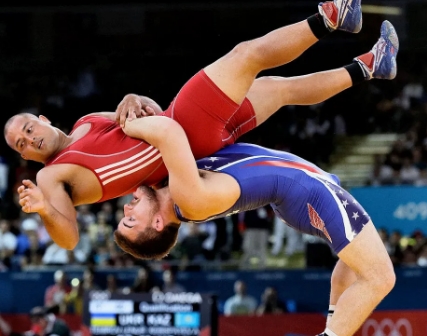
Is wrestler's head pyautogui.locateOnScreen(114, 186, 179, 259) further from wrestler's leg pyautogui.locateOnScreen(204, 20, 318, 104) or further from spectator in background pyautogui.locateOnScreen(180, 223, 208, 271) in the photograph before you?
spectator in background pyautogui.locateOnScreen(180, 223, 208, 271)

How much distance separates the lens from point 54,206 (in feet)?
14.7

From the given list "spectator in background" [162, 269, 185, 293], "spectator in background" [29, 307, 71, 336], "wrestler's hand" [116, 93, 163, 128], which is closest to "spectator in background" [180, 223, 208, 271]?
"spectator in background" [162, 269, 185, 293]

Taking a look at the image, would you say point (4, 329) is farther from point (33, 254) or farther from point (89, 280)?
point (33, 254)

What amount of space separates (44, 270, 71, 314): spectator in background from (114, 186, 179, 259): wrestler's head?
588 cm

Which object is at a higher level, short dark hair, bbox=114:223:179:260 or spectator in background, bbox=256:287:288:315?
short dark hair, bbox=114:223:179:260

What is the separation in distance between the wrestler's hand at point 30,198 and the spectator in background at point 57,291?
6.13 m

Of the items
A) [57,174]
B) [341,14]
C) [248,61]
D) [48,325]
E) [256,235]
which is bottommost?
[48,325]

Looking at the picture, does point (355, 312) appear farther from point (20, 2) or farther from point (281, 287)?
point (20, 2)

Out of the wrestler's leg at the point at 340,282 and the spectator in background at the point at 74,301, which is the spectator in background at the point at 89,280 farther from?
the wrestler's leg at the point at 340,282

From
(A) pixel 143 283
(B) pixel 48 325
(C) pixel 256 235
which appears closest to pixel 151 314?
(B) pixel 48 325

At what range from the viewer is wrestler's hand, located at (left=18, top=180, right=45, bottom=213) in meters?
4.27

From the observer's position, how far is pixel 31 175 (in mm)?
13617

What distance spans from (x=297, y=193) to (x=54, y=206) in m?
1.24

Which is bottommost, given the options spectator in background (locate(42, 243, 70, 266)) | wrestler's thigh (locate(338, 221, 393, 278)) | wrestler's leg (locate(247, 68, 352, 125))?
spectator in background (locate(42, 243, 70, 266))
